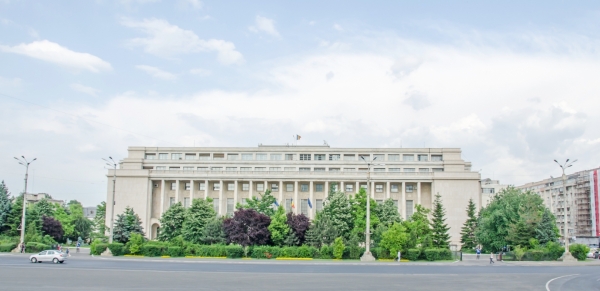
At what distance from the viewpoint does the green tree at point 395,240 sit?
179 feet

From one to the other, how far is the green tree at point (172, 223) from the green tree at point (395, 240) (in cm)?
3180

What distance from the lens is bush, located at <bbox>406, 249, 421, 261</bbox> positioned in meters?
55.1

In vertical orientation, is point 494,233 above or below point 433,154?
below

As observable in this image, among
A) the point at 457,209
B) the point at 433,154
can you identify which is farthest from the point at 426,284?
the point at 433,154

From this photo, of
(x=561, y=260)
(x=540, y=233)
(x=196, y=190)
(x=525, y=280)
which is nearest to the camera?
(x=525, y=280)

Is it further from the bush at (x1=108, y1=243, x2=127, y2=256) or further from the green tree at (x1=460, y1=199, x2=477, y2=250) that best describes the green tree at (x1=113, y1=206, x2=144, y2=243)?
the green tree at (x1=460, y1=199, x2=477, y2=250)

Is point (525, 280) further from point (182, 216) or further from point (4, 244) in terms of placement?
point (4, 244)

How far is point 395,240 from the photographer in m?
54.4

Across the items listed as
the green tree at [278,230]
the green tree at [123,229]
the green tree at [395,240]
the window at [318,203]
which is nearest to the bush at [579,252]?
the green tree at [395,240]

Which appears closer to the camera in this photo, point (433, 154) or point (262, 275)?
point (262, 275)

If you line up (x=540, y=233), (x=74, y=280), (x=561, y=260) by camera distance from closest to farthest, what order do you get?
(x=74, y=280) < (x=561, y=260) < (x=540, y=233)

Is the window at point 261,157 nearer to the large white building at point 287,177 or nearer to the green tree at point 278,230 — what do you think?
the large white building at point 287,177

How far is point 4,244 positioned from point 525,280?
197 feet

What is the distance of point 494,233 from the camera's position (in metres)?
73.4
